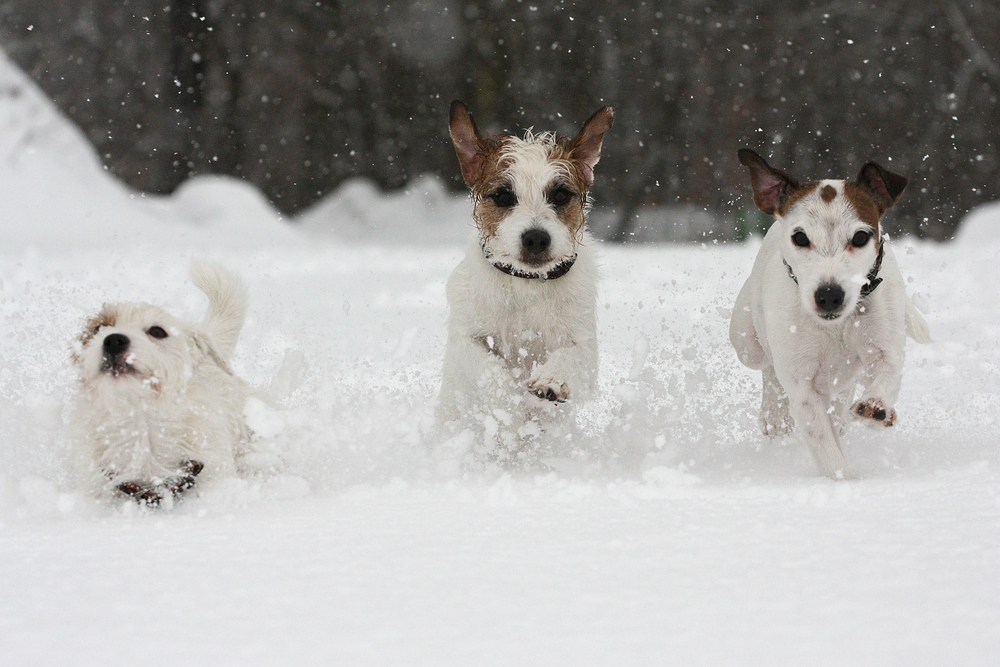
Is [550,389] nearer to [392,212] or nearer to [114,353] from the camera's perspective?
[114,353]

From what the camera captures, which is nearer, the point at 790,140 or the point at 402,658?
the point at 402,658

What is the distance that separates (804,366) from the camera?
415cm

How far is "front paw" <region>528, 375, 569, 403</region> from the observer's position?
14.0 feet

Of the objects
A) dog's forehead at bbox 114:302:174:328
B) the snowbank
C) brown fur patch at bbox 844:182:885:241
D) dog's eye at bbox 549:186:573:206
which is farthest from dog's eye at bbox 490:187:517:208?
the snowbank

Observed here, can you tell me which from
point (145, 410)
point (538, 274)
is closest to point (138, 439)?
point (145, 410)

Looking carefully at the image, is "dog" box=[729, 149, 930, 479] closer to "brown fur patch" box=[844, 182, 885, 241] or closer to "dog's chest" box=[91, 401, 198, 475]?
"brown fur patch" box=[844, 182, 885, 241]

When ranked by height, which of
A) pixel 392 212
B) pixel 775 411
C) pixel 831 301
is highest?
pixel 831 301

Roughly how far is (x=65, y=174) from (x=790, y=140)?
40.5 feet

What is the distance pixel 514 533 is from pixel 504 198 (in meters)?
2.13

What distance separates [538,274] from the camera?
4637 mm

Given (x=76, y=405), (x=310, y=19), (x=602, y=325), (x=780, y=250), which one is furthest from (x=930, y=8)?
(x=76, y=405)

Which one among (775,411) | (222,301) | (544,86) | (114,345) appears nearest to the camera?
(114,345)

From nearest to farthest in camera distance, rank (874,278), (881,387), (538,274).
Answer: (881,387) → (874,278) → (538,274)

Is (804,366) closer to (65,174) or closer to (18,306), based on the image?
(18,306)
